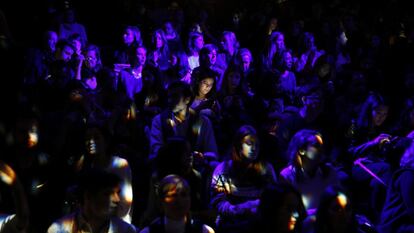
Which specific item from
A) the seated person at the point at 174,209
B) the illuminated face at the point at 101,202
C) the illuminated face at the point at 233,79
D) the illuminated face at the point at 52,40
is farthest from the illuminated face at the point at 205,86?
the illuminated face at the point at 101,202

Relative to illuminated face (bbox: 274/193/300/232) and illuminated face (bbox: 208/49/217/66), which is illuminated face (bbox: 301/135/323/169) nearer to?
illuminated face (bbox: 274/193/300/232)

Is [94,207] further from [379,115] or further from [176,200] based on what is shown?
[379,115]

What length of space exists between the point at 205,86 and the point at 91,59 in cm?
273

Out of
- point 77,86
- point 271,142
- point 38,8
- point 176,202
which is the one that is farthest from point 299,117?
point 38,8

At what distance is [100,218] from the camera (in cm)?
327

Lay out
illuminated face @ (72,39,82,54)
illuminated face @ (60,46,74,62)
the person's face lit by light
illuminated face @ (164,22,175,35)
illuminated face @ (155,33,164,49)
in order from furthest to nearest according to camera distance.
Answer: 1. illuminated face @ (164,22,175,35)
2. illuminated face @ (155,33,164,49)
3. illuminated face @ (72,39,82,54)
4. illuminated face @ (60,46,74,62)
5. the person's face lit by light

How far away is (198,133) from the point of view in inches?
224

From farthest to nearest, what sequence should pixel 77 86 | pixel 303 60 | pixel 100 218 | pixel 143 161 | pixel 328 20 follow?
1. pixel 328 20
2. pixel 303 60
3. pixel 77 86
4. pixel 143 161
5. pixel 100 218

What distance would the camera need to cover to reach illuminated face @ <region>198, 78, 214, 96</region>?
22.1 ft

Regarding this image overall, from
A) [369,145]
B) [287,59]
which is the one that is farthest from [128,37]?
[369,145]

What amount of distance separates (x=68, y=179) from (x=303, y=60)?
6.81m

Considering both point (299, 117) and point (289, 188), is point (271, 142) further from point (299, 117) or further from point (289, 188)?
point (289, 188)

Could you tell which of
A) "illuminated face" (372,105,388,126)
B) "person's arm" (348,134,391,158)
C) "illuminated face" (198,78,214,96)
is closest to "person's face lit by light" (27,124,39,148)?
"illuminated face" (198,78,214,96)

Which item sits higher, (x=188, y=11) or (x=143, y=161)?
(x=188, y=11)
